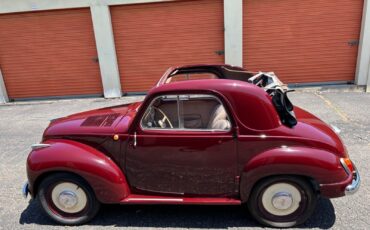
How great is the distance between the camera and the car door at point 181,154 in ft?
9.39

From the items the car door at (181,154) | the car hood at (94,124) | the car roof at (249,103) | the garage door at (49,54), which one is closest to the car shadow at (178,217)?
the car door at (181,154)

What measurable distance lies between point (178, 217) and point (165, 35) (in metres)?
6.30

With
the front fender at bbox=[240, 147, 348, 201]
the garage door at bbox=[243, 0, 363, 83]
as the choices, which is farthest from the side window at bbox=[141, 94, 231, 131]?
the garage door at bbox=[243, 0, 363, 83]

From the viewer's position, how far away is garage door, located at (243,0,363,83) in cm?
789

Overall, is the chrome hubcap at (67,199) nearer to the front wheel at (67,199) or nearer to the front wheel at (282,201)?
the front wheel at (67,199)

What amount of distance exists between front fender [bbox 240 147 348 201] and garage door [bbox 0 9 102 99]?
737 centimetres

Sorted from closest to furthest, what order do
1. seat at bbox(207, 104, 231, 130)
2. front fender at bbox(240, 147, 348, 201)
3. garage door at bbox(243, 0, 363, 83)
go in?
1. front fender at bbox(240, 147, 348, 201)
2. seat at bbox(207, 104, 231, 130)
3. garage door at bbox(243, 0, 363, 83)

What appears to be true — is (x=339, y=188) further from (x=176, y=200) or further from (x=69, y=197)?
(x=69, y=197)

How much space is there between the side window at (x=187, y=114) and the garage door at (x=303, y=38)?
221 inches

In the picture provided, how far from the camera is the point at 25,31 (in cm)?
880

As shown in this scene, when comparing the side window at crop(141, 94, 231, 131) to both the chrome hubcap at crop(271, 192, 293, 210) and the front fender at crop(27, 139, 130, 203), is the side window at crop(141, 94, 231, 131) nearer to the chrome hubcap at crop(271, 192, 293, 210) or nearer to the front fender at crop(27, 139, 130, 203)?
the front fender at crop(27, 139, 130, 203)

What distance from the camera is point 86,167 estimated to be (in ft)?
9.67

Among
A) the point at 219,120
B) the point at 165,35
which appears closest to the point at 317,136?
the point at 219,120

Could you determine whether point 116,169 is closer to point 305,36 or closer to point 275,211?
point 275,211
